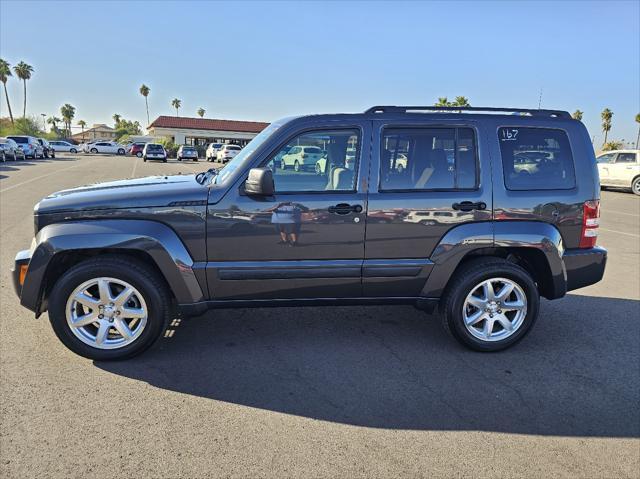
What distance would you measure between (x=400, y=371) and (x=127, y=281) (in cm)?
217

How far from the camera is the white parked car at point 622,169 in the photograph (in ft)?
61.5

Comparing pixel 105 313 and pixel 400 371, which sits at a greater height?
pixel 105 313

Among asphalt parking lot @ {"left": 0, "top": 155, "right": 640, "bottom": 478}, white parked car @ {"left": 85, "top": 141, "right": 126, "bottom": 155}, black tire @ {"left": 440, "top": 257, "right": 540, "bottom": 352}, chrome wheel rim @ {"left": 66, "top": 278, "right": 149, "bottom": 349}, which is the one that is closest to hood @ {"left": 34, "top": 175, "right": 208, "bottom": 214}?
chrome wheel rim @ {"left": 66, "top": 278, "right": 149, "bottom": 349}

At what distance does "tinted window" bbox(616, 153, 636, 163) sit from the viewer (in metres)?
18.8

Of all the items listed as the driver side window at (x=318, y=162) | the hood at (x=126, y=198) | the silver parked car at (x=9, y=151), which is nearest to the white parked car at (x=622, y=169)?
the driver side window at (x=318, y=162)

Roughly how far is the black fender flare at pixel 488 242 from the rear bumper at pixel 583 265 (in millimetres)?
133

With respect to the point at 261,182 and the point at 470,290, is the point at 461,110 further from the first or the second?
the point at 261,182

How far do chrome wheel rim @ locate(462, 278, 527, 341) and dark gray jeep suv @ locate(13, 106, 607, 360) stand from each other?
12mm

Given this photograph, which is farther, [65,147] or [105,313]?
[65,147]

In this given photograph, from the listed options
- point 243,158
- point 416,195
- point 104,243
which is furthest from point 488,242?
point 104,243

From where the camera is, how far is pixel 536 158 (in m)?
3.95

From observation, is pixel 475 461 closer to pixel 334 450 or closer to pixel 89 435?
pixel 334 450

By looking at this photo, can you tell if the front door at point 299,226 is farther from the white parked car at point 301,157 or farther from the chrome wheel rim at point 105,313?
the chrome wheel rim at point 105,313

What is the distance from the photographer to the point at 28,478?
2363 mm
